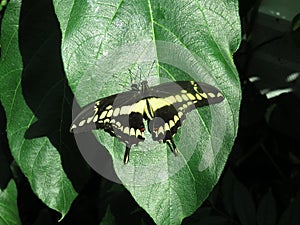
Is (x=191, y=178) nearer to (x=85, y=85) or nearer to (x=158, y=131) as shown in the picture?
(x=158, y=131)

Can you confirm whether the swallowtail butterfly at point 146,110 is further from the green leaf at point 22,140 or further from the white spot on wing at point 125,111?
the green leaf at point 22,140

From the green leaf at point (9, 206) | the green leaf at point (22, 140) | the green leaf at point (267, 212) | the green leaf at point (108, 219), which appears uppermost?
the green leaf at point (22, 140)

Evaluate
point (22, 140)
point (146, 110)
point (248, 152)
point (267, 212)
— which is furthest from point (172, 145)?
point (248, 152)

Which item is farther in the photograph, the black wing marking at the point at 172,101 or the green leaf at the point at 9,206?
the green leaf at the point at 9,206

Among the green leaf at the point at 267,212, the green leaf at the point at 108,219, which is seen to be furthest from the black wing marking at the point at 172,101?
the green leaf at the point at 267,212

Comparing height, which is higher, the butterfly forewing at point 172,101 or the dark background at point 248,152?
the butterfly forewing at point 172,101

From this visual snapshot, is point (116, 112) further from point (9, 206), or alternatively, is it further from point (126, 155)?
point (9, 206)
